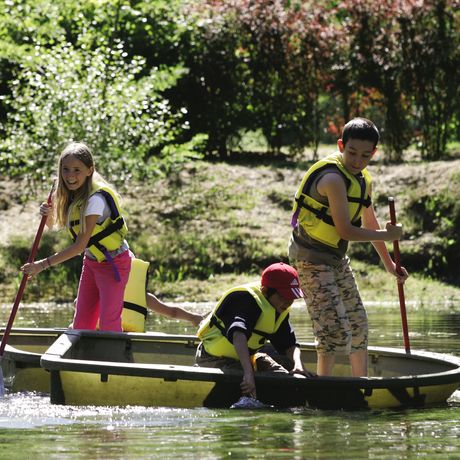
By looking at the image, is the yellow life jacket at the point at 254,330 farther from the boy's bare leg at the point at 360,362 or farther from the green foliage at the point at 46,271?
the green foliage at the point at 46,271

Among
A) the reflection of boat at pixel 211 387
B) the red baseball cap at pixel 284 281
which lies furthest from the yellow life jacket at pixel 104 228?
the red baseball cap at pixel 284 281

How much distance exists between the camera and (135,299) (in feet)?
29.8

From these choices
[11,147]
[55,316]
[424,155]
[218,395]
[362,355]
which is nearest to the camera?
[218,395]

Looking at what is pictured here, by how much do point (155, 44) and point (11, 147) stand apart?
395 centimetres

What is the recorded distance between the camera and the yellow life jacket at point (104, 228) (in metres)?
8.30

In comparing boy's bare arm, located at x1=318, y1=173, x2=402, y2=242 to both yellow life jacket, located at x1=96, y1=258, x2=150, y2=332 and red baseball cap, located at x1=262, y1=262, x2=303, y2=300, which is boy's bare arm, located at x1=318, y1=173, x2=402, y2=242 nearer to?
red baseball cap, located at x1=262, y1=262, x2=303, y2=300

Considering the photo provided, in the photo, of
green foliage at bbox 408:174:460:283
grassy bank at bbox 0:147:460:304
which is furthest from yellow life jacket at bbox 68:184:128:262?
green foliage at bbox 408:174:460:283

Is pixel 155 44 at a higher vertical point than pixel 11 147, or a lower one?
higher

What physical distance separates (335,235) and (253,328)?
2.35ft

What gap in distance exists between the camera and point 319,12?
18.0 meters

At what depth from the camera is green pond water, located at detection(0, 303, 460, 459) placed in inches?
226

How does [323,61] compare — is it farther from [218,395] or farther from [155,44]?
[218,395]

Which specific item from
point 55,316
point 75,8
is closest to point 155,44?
point 75,8

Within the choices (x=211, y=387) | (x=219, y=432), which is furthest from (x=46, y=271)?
(x=219, y=432)
